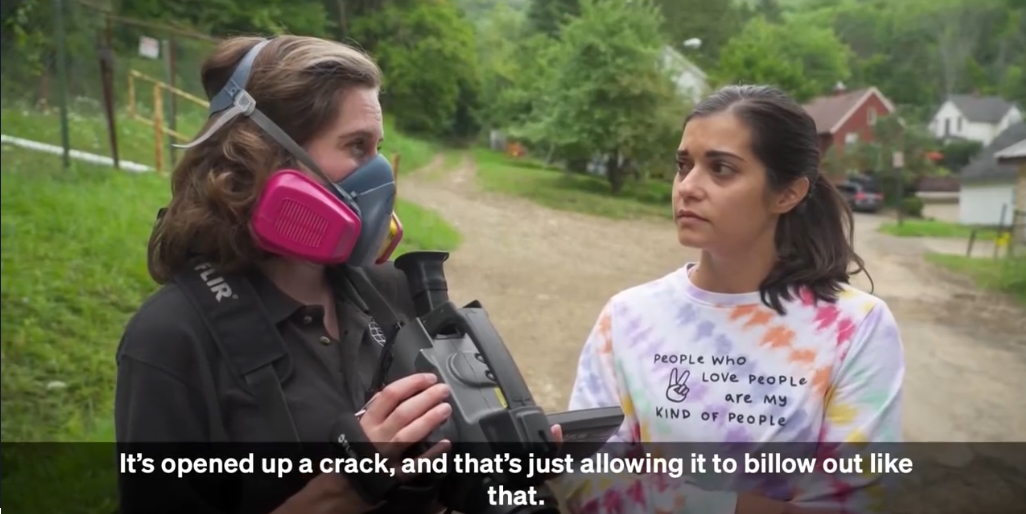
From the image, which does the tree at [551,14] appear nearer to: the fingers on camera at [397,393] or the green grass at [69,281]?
the green grass at [69,281]

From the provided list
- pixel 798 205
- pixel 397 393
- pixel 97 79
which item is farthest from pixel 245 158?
pixel 97 79

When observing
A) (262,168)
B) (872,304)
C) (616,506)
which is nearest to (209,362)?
(262,168)

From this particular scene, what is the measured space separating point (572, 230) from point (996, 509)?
1.10m

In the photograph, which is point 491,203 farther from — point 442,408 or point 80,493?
point 442,408

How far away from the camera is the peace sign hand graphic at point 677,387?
1090 millimetres

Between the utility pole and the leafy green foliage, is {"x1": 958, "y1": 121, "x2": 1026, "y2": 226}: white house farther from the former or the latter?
the utility pole

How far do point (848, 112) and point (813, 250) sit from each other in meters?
0.86

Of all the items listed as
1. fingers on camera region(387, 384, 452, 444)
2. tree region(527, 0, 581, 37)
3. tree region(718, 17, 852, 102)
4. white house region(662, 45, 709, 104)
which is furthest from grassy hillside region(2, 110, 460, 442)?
fingers on camera region(387, 384, 452, 444)

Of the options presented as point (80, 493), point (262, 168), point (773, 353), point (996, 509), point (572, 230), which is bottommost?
point (80, 493)

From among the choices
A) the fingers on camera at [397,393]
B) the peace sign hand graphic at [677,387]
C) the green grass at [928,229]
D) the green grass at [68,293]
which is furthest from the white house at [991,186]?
the fingers on camera at [397,393]

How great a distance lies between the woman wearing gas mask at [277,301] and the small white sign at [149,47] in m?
1.63

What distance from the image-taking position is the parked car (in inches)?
72.4

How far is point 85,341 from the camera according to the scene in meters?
2.59

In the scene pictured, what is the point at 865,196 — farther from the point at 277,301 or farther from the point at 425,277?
the point at 277,301
